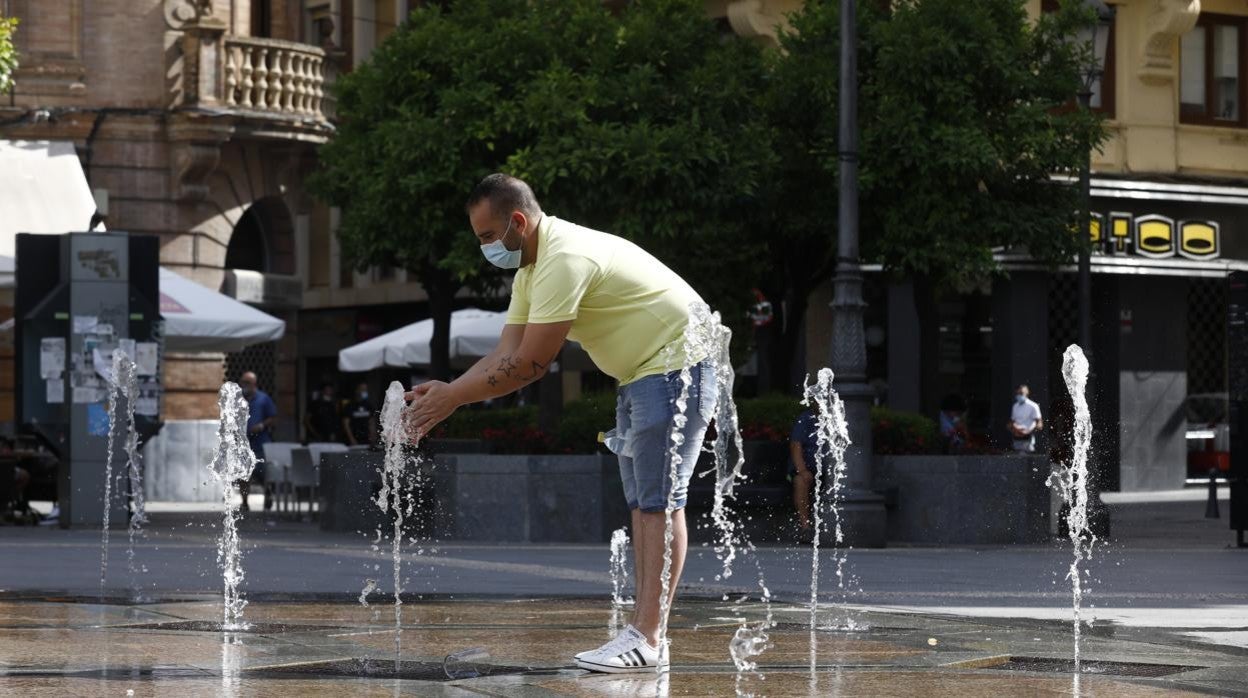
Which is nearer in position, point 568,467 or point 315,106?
point 568,467

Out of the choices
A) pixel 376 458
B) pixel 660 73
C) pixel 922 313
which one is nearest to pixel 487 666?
pixel 376 458

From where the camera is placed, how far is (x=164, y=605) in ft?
34.5

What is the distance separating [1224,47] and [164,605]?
1041 inches

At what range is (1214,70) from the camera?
33.7 metres

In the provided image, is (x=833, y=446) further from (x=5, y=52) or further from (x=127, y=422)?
(x=5, y=52)

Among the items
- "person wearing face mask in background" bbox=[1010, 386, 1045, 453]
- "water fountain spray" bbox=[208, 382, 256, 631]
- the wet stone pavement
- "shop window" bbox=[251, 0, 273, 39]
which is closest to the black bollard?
"person wearing face mask in background" bbox=[1010, 386, 1045, 453]

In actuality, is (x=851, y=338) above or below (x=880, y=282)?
below

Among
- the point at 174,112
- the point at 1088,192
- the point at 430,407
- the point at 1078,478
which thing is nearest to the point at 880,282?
the point at 1088,192

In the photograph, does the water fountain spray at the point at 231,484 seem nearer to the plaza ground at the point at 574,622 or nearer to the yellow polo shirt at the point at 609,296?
the plaza ground at the point at 574,622

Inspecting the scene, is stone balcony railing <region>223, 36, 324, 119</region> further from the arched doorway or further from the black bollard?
the black bollard

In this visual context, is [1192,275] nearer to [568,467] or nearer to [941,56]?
[941,56]

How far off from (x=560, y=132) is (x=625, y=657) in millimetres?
15312

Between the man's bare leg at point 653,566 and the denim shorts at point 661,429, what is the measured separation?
56 mm

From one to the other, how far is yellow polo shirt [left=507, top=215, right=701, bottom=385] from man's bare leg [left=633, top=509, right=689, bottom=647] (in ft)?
1.64
